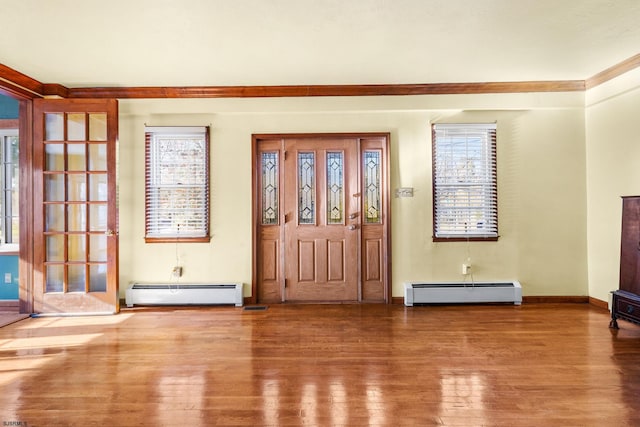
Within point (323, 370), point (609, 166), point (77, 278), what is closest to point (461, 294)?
point (609, 166)

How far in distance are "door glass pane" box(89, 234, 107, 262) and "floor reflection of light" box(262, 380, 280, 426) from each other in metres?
2.87

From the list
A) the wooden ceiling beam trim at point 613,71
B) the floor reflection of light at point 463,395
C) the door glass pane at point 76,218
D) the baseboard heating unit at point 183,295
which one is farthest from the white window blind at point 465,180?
the door glass pane at point 76,218

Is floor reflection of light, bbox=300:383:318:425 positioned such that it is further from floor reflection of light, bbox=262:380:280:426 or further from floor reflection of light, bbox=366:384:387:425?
floor reflection of light, bbox=366:384:387:425

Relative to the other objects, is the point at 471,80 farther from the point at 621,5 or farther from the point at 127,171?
the point at 127,171

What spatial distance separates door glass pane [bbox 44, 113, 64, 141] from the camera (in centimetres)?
421

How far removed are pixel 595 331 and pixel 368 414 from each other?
9.01ft

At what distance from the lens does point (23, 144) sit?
4.12 meters

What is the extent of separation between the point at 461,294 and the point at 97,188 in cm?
458

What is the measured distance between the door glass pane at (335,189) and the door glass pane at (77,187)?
9.59ft

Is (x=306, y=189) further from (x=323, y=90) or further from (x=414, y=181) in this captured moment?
(x=414, y=181)

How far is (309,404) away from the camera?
222 centimetres

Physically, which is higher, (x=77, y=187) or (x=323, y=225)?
(x=77, y=187)

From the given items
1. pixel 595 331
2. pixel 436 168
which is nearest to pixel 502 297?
pixel 595 331

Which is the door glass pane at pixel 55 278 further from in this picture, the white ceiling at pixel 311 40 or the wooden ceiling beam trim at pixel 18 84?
the white ceiling at pixel 311 40
